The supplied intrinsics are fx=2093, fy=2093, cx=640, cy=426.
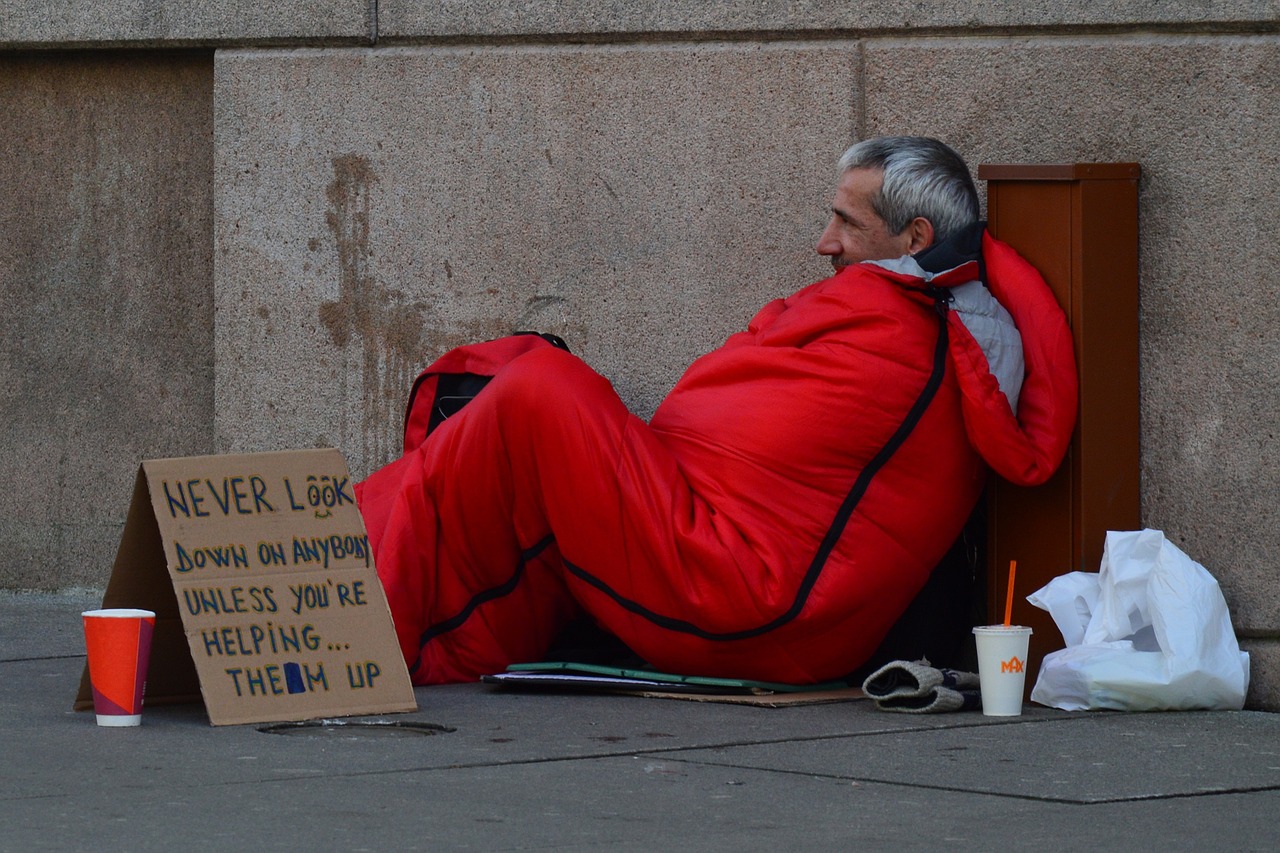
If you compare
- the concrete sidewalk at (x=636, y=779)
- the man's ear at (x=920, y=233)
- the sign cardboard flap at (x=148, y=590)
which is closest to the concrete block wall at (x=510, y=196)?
the man's ear at (x=920, y=233)

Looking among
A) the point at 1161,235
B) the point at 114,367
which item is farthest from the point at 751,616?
the point at 114,367

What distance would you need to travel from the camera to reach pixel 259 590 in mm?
4070

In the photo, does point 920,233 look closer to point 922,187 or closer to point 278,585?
point 922,187

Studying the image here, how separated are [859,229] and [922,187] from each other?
0.17 metres

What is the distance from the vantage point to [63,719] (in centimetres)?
402

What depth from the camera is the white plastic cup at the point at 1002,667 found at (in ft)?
13.6

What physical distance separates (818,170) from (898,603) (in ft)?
4.07

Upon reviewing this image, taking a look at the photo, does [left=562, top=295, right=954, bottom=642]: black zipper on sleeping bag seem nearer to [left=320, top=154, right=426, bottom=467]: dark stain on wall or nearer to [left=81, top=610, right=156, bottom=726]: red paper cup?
[left=81, top=610, right=156, bottom=726]: red paper cup

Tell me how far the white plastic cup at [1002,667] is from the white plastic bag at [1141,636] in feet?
0.68

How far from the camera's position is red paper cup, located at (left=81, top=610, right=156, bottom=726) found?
3.87m

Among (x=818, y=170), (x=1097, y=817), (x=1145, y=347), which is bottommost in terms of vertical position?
(x=1097, y=817)

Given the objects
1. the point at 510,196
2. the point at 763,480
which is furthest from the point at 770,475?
the point at 510,196

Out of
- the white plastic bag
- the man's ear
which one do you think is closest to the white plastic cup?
the white plastic bag

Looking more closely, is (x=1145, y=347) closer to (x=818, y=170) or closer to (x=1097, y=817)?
(x=818, y=170)
